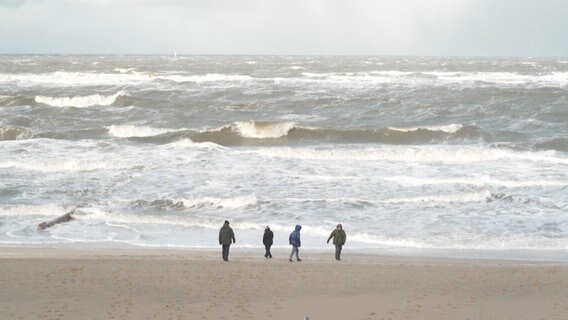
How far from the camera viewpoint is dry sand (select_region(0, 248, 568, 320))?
10.0 m

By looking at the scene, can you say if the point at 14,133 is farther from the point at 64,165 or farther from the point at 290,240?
the point at 290,240

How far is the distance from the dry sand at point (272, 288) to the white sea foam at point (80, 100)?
112 feet

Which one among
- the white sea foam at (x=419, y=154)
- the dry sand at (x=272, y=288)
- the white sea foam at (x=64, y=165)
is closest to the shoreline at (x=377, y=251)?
the dry sand at (x=272, y=288)

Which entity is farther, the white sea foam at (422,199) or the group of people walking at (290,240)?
the white sea foam at (422,199)

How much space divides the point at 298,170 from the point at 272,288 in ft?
42.8

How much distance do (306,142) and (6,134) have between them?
557 inches

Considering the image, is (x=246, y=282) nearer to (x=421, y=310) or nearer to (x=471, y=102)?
(x=421, y=310)

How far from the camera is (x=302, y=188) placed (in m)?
21.3

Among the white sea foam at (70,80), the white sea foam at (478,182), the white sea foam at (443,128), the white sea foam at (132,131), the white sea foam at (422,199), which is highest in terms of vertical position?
the white sea foam at (70,80)

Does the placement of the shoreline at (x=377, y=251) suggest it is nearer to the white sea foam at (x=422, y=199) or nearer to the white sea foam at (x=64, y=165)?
the white sea foam at (x=422, y=199)

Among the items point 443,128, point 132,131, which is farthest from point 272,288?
point 132,131

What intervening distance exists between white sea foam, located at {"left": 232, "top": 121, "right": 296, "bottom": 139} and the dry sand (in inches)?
820

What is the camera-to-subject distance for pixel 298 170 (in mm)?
24312

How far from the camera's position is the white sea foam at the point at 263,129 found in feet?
114
